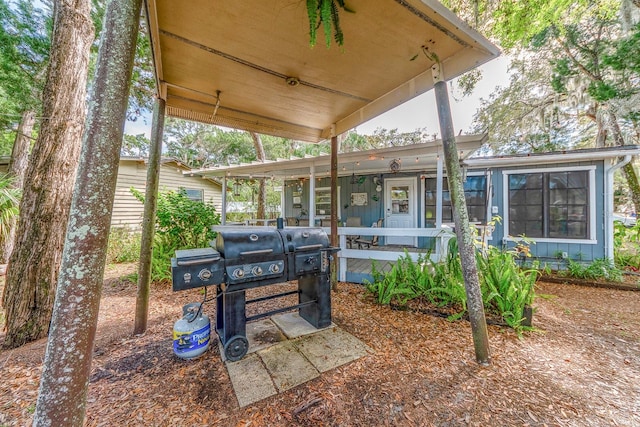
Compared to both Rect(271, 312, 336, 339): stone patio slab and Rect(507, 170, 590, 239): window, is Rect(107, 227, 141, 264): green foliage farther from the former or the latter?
Rect(507, 170, 590, 239): window

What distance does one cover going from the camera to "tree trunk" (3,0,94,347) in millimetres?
2584

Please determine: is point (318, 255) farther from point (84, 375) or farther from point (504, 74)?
point (504, 74)

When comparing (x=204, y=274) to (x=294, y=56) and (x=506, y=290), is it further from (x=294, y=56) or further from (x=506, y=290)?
(x=506, y=290)

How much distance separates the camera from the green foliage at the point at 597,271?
4908 millimetres

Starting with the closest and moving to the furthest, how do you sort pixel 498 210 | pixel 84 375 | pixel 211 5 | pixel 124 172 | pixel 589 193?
1. pixel 84 375
2. pixel 211 5
3. pixel 589 193
4. pixel 498 210
5. pixel 124 172

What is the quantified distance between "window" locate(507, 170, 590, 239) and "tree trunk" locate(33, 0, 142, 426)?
24.6ft

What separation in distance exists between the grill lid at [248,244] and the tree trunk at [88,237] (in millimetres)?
1071

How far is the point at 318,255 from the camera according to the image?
8.58 ft

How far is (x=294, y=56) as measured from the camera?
237cm

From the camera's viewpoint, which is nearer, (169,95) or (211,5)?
(211,5)

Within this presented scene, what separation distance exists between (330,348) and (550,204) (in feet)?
21.2

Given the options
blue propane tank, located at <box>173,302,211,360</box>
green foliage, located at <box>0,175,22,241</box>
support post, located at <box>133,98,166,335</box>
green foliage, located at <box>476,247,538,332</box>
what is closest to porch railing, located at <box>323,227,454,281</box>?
green foliage, located at <box>476,247,538,332</box>

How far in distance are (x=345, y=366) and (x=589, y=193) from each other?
684 centimetres

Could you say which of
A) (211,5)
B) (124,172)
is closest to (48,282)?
(211,5)
